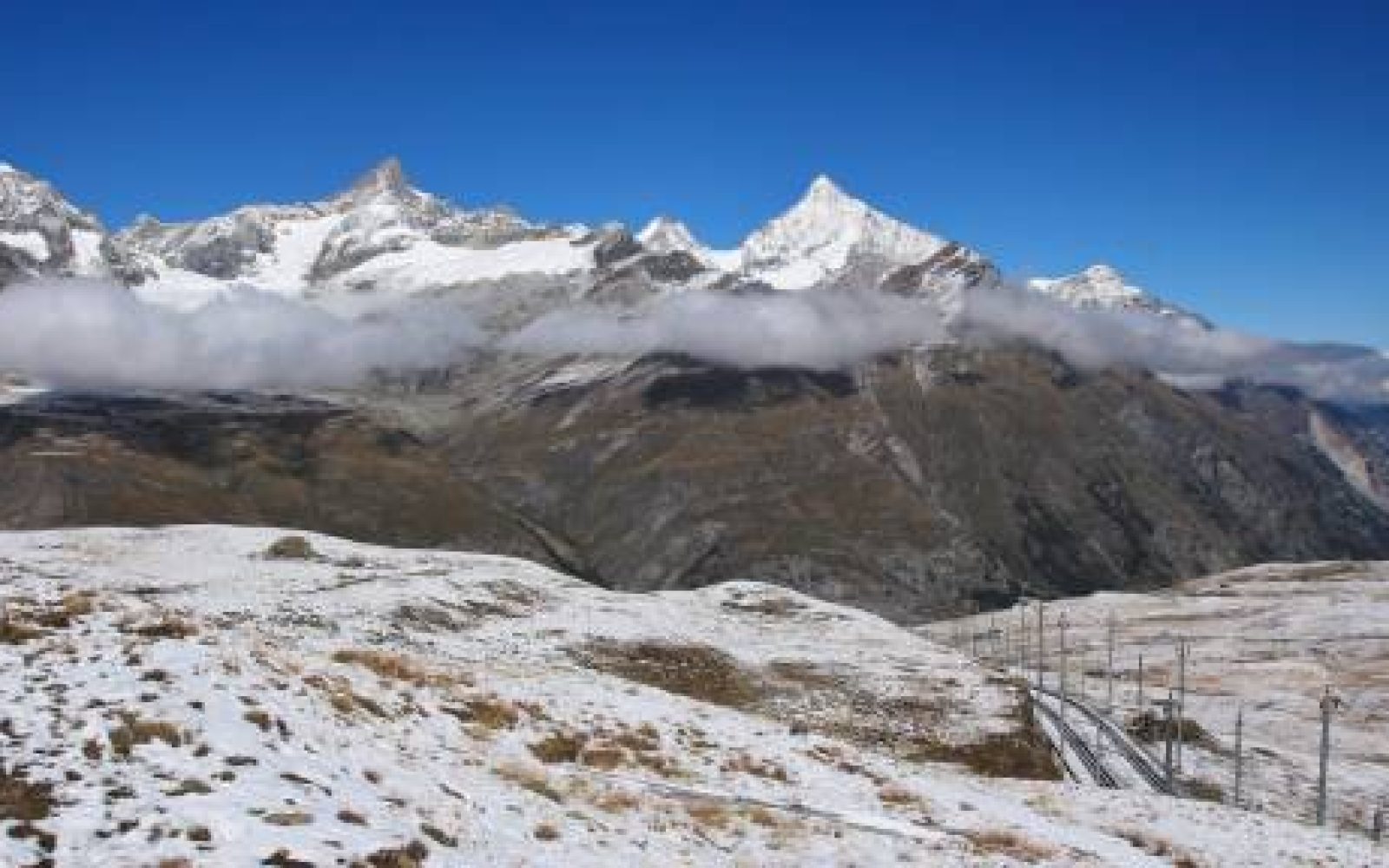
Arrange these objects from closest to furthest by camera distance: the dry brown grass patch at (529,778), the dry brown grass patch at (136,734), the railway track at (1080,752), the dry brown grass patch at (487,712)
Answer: the dry brown grass patch at (136,734) → the dry brown grass patch at (529,778) → the dry brown grass patch at (487,712) → the railway track at (1080,752)

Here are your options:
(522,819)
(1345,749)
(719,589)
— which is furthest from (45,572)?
(1345,749)

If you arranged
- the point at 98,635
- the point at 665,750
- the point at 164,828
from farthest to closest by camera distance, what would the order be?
the point at 665,750, the point at 98,635, the point at 164,828

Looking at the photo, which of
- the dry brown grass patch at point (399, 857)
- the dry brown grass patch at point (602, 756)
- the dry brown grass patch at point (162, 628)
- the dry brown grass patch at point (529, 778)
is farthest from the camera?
the dry brown grass patch at point (602, 756)

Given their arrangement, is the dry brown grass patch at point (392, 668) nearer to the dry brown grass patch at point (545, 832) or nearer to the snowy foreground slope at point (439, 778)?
the snowy foreground slope at point (439, 778)

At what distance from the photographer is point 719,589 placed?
192m

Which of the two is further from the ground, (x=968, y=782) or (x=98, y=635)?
(x=98, y=635)

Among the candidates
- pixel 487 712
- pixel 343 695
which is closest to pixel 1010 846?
pixel 487 712

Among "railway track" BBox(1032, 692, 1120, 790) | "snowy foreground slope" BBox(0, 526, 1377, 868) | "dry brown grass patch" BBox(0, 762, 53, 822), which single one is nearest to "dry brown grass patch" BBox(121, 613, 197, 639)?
"snowy foreground slope" BBox(0, 526, 1377, 868)

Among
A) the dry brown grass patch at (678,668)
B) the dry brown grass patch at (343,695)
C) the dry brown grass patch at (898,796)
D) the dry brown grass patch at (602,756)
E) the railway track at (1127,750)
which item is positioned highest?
the dry brown grass patch at (343,695)

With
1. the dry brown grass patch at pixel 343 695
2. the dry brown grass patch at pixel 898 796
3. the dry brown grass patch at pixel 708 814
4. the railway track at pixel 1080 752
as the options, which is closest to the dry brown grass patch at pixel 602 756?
the dry brown grass patch at pixel 708 814

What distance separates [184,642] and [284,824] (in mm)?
10118

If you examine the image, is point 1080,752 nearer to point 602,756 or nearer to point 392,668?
point 602,756

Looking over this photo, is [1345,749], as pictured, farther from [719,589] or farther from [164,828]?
[164,828]

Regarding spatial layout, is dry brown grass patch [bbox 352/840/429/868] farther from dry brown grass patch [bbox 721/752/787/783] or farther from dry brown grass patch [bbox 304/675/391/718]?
dry brown grass patch [bbox 721/752/787/783]
